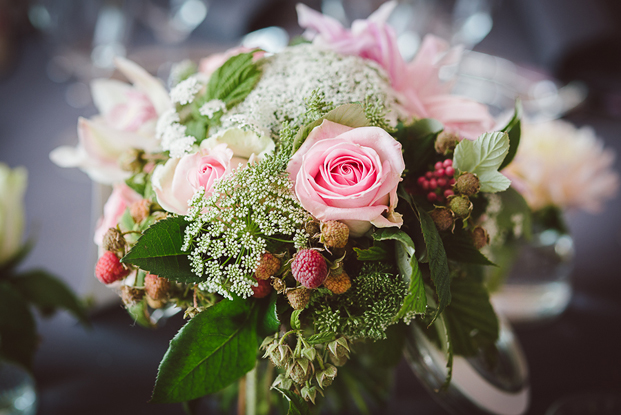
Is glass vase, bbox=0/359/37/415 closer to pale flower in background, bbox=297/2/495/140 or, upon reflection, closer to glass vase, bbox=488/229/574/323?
pale flower in background, bbox=297/2/495/140

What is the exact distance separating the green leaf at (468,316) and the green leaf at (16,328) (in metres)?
0.46

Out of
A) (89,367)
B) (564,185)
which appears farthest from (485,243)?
(89,367)

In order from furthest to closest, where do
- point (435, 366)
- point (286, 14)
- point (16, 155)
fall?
point (286, 14) < point (16, 155) < point (435, 366)

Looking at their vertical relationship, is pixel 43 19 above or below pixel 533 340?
above

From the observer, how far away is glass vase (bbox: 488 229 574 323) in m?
0.69

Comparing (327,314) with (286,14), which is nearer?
(327,314)

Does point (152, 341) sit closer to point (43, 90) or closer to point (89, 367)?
point (89, 367)

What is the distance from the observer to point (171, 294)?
1.13ft

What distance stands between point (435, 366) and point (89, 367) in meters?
0.49

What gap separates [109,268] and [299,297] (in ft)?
0.49

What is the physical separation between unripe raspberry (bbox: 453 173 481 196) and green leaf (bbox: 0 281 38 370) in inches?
19.2

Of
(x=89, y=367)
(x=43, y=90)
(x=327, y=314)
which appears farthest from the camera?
(x=43, y=90)

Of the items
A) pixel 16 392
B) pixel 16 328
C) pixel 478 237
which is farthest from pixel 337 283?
pixel 16 392

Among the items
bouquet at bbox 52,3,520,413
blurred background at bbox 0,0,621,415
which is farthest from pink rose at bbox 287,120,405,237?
blurred background at bbox 0,0,621,415
